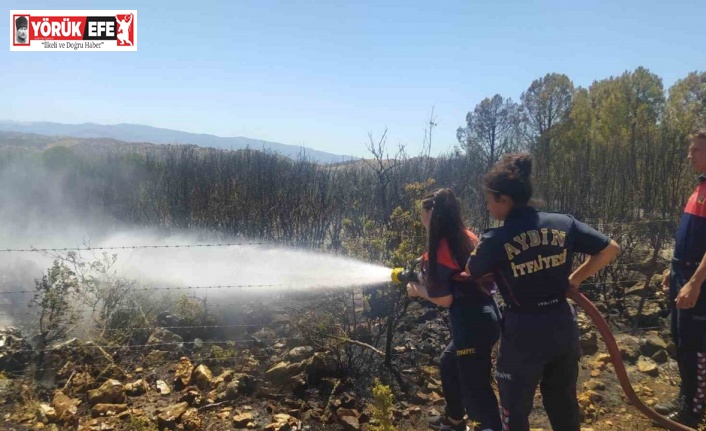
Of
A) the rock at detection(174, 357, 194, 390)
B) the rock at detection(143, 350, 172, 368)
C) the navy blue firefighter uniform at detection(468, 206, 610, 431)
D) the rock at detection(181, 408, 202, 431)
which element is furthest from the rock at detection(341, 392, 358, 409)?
the rock at detection(143, 350, 172, 368)

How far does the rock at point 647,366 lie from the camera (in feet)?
15.5

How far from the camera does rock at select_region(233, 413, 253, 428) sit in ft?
12.8

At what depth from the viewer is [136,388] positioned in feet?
14.8

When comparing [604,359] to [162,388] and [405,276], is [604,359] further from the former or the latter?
[162,388]

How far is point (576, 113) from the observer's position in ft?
79.5

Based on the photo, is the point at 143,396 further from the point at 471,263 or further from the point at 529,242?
the point at 529,242

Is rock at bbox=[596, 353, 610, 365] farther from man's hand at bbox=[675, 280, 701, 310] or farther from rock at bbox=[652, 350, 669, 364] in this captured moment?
man's hand at bbox=[675, 280, 701, 310]

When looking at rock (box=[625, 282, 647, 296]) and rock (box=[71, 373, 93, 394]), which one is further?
rock (box=[625, 282, 647, 296])

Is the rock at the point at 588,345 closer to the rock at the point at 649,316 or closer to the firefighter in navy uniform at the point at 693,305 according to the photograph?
the rock at the point at 649,316

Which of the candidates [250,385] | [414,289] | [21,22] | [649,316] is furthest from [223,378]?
[21,22]

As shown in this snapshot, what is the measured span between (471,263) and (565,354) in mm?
687

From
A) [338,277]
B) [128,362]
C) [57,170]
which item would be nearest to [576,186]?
[338,277]

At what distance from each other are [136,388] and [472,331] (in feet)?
11.8

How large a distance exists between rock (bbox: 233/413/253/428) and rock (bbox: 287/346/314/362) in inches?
40.2
